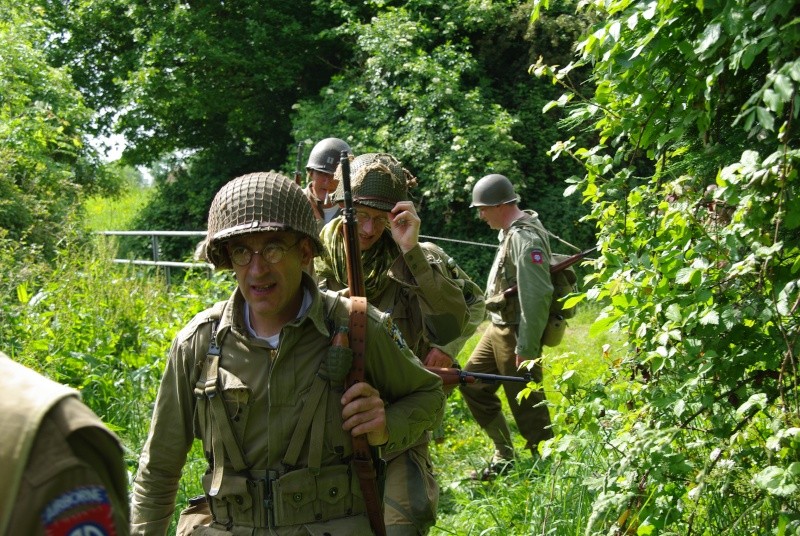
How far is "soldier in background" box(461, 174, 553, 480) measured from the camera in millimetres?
6707

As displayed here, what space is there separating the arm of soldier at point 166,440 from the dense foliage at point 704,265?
1443 millimetres

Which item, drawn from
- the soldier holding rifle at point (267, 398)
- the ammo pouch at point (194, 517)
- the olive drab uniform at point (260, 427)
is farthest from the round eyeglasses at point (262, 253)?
the ammo pouch at point (194, 517)

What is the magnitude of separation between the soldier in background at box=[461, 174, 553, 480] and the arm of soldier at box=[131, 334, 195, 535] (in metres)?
3.71

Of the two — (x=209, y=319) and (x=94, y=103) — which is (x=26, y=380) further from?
(x=94, y=103)

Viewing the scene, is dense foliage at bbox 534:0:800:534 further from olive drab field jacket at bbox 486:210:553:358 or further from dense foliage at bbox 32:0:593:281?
dense foliage at bbox 32:0:593:281

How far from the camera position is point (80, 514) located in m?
1.50

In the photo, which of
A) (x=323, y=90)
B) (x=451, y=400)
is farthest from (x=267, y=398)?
(x=323, y=90)

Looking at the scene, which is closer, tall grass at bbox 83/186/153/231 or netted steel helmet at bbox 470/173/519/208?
netted steel helmet at bbox 470/173/519/208

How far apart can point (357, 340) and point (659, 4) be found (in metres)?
1.42

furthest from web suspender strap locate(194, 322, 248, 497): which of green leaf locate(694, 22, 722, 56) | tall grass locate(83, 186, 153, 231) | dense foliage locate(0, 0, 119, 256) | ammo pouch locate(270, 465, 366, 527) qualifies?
tall grass locate(83, 186, 153, 231)

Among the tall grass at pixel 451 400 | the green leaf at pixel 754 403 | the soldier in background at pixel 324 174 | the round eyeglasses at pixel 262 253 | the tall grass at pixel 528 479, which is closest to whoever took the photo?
the green leaf at pixel 754 403

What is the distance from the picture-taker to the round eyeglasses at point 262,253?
3154 millimetres

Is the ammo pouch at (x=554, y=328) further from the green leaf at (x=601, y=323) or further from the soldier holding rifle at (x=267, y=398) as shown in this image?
the soldier holding rifle at (x=267, y=398)

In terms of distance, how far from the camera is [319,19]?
63.1 ft
